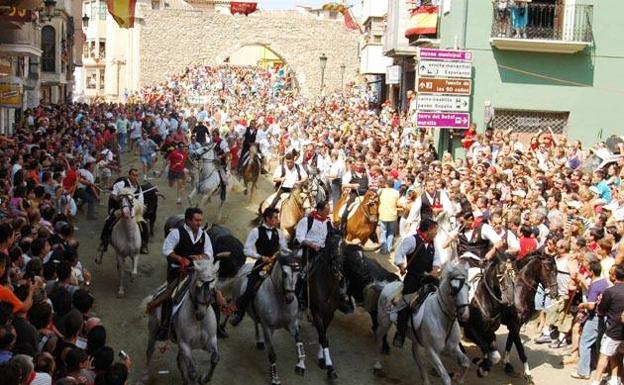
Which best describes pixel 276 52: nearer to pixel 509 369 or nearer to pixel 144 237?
pixel 144 237

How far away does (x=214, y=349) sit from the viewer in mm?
10375

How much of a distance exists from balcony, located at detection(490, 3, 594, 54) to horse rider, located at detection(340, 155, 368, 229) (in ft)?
18.5

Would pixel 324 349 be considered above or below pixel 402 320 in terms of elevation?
below

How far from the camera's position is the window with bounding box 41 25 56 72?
48.2m

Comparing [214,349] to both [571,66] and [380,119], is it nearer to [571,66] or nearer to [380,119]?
[571,66]

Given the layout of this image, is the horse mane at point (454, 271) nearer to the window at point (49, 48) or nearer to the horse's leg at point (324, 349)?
the horse's leg at point (324, 349)

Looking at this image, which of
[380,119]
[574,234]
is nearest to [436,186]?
[574,234]

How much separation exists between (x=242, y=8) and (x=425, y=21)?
40.2 meters

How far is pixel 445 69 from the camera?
22578 millimetres

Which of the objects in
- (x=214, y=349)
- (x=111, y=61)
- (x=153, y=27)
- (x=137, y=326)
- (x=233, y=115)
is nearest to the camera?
(x=214, y=349)

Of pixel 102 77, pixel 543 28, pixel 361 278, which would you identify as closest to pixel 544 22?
pixel 543 28

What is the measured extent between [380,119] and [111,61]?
47186 millimetres

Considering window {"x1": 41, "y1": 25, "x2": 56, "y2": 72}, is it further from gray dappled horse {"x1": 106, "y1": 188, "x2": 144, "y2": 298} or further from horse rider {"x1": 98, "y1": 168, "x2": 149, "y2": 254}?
gray dappled horse {"x1": 106, "y1": 188, "x2": 144, "y2": 298}

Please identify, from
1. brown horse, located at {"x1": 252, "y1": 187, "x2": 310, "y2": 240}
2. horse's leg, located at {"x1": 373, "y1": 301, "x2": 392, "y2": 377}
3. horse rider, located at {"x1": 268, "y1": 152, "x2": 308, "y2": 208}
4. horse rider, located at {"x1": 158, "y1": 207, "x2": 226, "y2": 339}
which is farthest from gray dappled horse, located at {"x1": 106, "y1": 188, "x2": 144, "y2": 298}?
horse's leg, located at {"x1": 373, "y1": 301, "x2": 392, "y2": 377}
